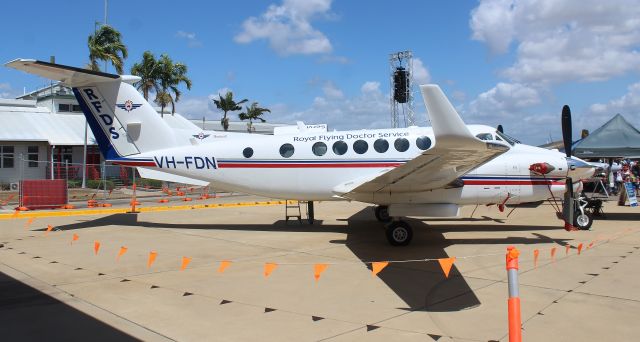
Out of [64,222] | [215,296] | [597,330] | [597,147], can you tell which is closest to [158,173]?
[64,222]

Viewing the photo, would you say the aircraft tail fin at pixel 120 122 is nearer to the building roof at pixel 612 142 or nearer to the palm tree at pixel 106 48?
the building roof at pixel 612 142

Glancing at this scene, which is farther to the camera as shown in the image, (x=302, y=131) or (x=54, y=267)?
(x=302, y=131)

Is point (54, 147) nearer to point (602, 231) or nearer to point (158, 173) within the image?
point (158, 173)

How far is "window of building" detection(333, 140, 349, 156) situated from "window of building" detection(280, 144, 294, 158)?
116 cm

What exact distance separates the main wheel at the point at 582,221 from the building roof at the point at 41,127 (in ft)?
110

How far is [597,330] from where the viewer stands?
18.1 feet

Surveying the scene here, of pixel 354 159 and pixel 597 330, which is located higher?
pixel 354 159

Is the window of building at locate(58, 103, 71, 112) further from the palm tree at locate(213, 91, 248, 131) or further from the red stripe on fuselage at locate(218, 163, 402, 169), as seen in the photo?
the red stripe on fuselage at locate(218, 163, 402, 169)

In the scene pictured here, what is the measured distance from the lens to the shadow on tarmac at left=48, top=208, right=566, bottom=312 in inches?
274

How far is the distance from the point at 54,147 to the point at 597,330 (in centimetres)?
3871

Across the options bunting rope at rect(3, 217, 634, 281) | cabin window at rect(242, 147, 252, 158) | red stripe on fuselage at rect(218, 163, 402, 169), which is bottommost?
bunting rope at rect(3, 217, 634, 281)

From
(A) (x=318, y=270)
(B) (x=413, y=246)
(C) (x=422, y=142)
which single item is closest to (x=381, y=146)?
(C) (x=422, y=142)

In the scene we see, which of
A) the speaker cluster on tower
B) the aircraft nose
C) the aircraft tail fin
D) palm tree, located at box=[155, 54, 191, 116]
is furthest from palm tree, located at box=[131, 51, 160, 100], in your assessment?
the aircraft nose

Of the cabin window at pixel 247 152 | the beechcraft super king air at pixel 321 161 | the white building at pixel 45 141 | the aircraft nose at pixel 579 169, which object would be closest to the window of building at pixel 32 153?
the white building at pixel 45 141
